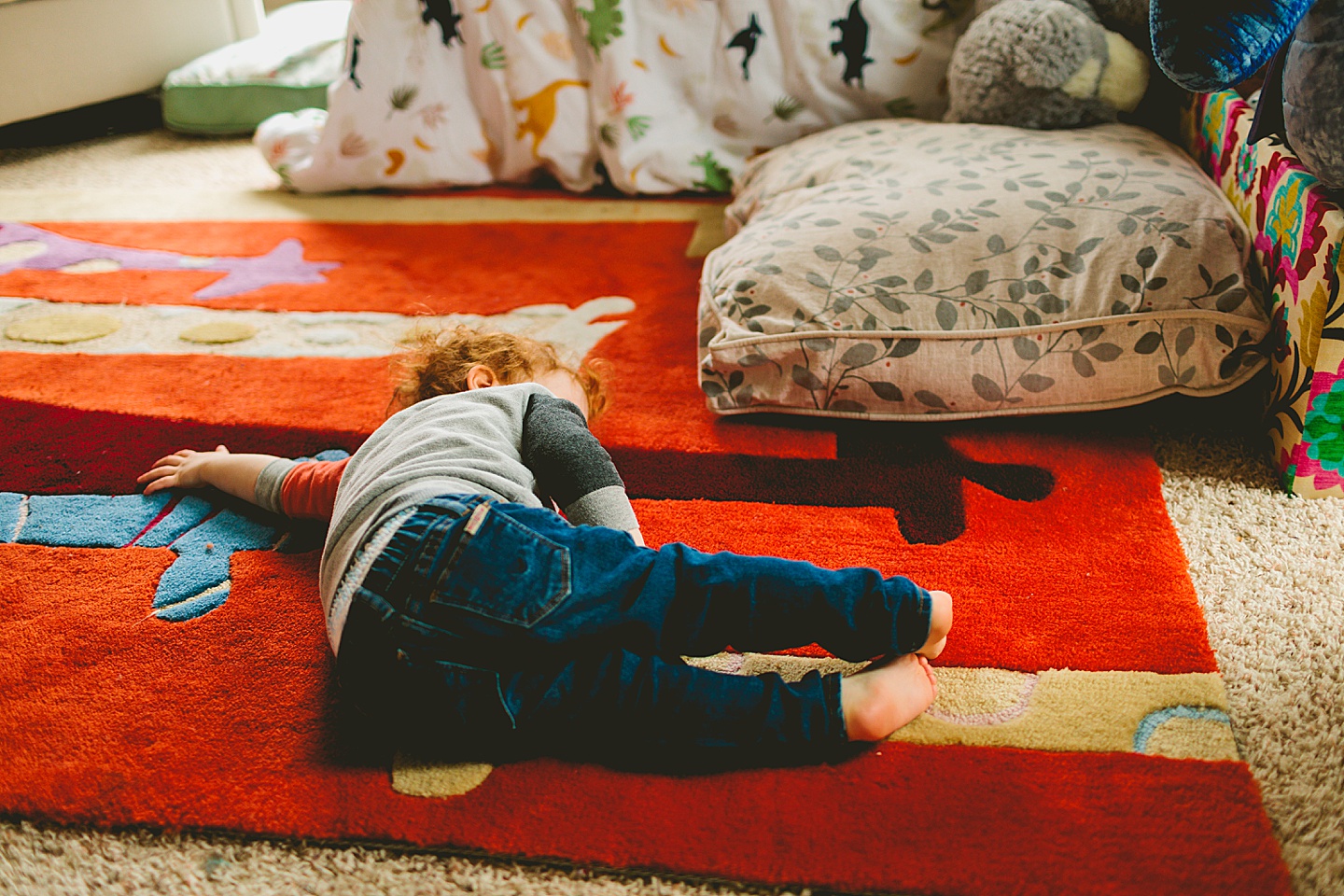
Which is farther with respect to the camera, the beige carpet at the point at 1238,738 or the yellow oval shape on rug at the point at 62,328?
the yellow oval shape on rug at the point at 62,328

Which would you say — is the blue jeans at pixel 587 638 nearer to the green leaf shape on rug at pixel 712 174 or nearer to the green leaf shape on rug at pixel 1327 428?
the green leaf shape on rug at pixel 1327 428

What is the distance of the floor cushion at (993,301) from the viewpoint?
3.45ft

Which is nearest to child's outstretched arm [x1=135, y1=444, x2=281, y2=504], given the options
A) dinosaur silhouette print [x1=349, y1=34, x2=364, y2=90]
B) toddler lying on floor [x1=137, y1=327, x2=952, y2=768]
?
toddler lying on floor [x1=137, y1=327, x2=952, y2=768]

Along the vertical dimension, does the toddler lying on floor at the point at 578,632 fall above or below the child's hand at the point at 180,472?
above

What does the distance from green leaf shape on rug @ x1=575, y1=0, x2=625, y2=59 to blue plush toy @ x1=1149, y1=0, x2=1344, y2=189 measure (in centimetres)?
123

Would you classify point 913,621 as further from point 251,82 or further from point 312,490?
point 251,82

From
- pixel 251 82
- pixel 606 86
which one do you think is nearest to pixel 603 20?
pixel 606 86

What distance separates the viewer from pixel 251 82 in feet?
7.54

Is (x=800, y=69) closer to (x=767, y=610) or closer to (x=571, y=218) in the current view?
(x=571, y=218)

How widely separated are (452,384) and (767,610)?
1.46 ft

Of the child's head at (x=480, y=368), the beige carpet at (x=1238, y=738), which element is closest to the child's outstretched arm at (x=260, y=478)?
the child's head at (x=480, y=368)

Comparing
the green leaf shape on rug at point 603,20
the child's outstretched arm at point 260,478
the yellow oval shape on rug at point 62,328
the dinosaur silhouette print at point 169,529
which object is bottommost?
the dinosaur silhouette print at point 169,529

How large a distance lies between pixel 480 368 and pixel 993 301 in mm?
586

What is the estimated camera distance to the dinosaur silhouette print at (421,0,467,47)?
1.86m
